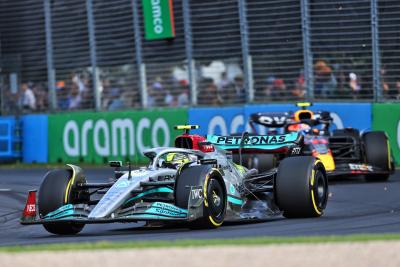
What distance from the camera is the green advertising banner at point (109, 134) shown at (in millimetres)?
21531

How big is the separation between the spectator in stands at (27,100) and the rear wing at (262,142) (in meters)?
11.6

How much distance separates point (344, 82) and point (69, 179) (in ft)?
31.3

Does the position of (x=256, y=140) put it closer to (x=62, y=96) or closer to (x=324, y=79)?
Result: (x=324, y=79)

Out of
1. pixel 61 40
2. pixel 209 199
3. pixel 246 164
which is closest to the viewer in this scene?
pixel 209 199

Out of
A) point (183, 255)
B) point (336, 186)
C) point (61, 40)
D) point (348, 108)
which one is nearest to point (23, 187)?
point (336, 186)

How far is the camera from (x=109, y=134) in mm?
22344

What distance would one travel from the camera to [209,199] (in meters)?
10.6

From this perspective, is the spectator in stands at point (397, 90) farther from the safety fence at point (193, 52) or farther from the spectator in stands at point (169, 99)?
the spectator in stands at point (169, 99)

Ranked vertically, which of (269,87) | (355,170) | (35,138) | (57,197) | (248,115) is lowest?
(355,170)

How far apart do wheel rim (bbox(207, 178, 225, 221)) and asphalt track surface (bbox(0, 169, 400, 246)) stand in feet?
0.65

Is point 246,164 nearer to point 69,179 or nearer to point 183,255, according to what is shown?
point 69,179

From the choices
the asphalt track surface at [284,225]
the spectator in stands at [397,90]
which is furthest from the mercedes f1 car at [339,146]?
the spectator in stands at [397,90]

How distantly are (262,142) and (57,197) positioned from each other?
131 inches

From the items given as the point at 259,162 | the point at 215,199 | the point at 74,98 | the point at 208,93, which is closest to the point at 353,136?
the point at 259,162
